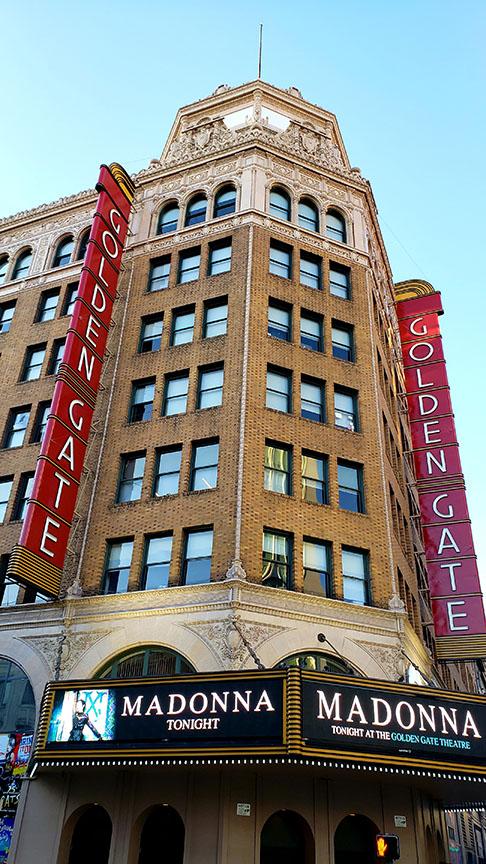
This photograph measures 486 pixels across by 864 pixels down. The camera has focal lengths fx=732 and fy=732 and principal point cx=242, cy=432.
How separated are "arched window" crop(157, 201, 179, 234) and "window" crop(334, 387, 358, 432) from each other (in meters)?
11.9

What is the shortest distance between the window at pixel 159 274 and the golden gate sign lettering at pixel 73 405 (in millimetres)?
1910

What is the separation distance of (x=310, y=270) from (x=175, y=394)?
8.63 metres

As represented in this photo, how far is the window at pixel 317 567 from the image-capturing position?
23.6 meters

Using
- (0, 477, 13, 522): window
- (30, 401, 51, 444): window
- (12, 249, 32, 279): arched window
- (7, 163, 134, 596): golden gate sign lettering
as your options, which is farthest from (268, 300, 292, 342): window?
(12, 249, 32, 279): arched window

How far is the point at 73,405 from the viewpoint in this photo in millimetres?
25984

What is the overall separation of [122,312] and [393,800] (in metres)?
21.1

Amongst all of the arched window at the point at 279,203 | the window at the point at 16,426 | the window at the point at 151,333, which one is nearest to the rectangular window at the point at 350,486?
the window at the point at 151,333

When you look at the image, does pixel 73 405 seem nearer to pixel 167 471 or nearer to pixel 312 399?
pixel 167 471

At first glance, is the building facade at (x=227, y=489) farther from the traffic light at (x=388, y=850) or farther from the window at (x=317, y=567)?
the traffic light at (x=388, y=850)

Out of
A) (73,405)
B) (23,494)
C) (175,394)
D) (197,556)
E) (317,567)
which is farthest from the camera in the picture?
(23,494)

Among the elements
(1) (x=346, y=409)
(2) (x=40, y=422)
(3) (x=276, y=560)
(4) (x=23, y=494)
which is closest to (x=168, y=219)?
(2) (x=40, y=422)

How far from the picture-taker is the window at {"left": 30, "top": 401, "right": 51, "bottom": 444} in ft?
97.3

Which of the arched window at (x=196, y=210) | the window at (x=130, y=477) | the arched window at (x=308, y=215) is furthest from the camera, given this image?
the arched window at (x=196, y=210)

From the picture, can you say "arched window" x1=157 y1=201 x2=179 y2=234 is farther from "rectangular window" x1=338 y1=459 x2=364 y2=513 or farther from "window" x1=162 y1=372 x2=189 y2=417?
"rectangular window" x1=338 y1=459 x2=364 y2=513
